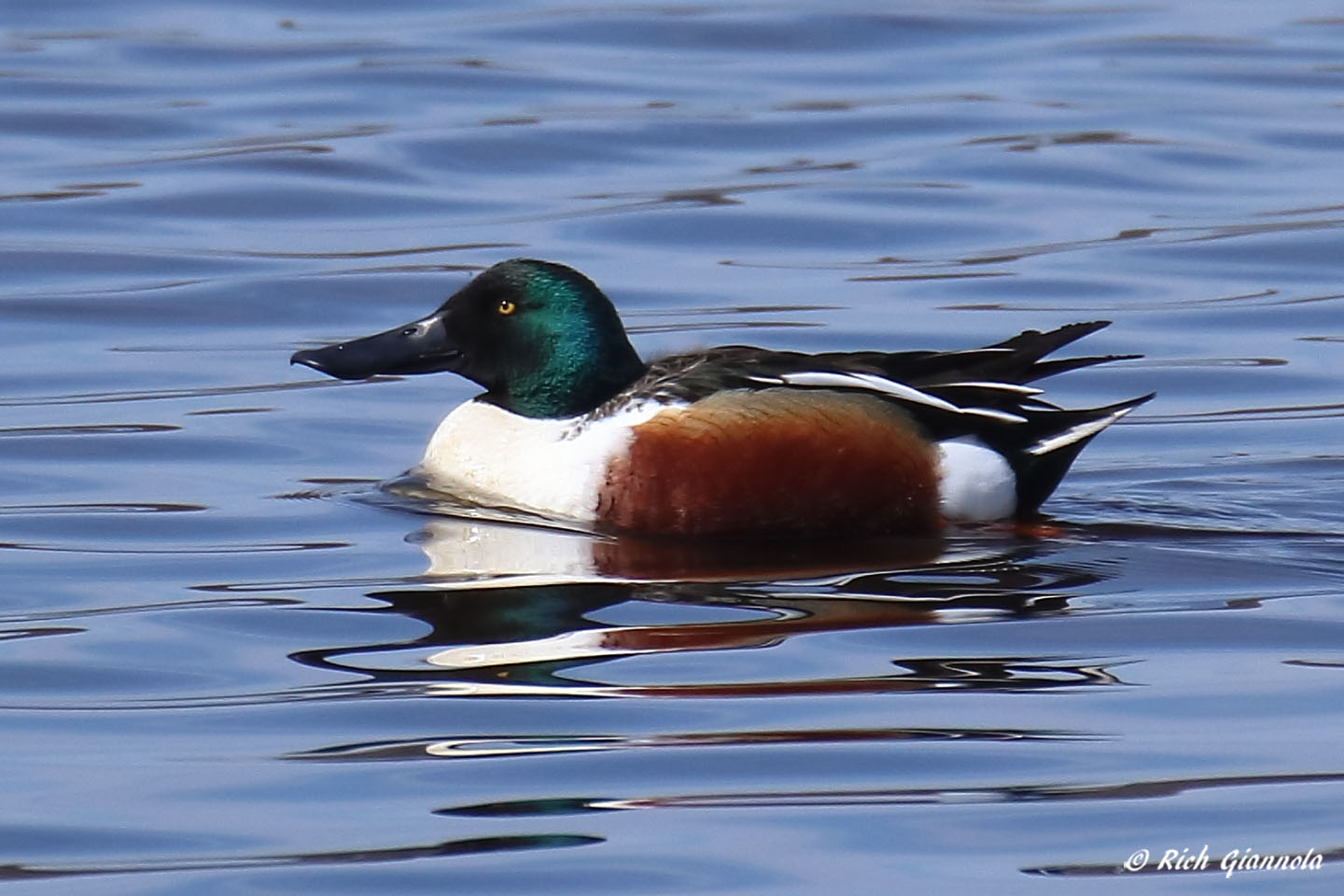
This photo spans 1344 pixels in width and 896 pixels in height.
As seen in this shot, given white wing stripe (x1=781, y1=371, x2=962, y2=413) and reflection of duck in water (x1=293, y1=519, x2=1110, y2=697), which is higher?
white wing stripe (x1=781, y1=371, x2=962, y2=413)

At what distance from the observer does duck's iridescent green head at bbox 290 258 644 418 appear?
7.07 m

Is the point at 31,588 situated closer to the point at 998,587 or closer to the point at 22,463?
the point at 22,463

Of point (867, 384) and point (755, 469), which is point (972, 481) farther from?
point (755, 469)

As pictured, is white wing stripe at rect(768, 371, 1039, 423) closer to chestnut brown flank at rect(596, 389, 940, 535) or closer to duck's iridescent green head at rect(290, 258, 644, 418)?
chestnut brown flank at rect(596, 389, 940, 535)

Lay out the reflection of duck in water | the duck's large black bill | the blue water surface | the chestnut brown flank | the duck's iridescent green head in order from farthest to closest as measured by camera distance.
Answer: the duck's large black bill < the duck's iridescent green head < the chestnut brown flank < the reflection of duck in water < the blue water surface

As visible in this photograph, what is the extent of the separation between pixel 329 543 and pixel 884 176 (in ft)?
20.4

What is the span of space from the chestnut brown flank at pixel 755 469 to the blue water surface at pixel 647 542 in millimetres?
152

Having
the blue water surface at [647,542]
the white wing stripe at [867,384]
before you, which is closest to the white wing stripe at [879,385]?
the white wing stripe at [867,384]

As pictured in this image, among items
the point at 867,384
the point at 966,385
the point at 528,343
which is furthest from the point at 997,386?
the point at 528,343

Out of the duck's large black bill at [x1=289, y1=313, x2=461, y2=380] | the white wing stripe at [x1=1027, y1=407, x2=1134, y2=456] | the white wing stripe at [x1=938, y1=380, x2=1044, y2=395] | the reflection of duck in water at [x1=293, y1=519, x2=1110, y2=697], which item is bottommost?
the reflection of duck in water at [x1=293, y1=519, x2=1110, y2=697]

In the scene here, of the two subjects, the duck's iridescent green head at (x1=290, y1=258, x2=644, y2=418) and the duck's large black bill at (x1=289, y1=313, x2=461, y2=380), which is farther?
the duck's large black bill at (x1=289, y1=313, x2=461, y2=380)

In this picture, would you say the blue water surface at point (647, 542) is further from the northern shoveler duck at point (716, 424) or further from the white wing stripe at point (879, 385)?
the white wing stripe at point (879, 385)

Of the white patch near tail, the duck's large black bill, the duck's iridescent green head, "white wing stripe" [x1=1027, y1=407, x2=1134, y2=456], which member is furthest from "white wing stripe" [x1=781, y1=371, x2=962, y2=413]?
the duck's large black bill

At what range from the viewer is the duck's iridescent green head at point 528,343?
7070 millimetres
